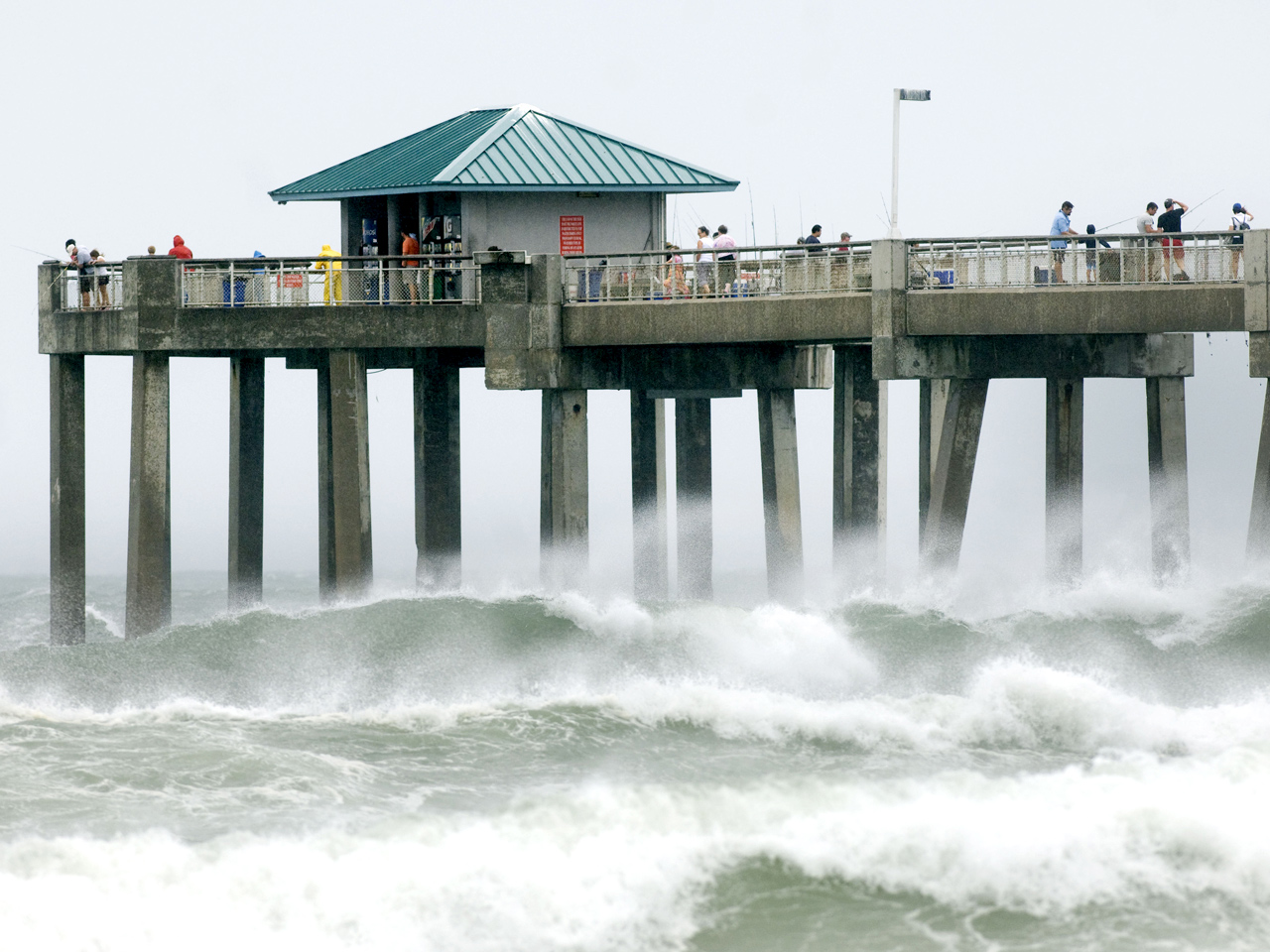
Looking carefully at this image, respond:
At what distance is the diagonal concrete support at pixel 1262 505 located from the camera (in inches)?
1184

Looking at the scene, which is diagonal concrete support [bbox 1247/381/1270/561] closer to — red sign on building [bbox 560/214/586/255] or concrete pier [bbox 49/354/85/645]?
red sign on building [bbox 560/214/586/255]

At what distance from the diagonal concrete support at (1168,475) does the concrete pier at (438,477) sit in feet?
36.3

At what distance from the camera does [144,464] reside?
107ft

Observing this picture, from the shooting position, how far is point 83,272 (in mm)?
34625

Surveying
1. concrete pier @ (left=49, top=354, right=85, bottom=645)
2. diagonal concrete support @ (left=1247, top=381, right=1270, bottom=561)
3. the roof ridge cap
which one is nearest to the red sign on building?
the roof ridge cap

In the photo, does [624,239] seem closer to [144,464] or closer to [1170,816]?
[144,464]

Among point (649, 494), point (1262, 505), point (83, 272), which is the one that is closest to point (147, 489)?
point (83, 272)

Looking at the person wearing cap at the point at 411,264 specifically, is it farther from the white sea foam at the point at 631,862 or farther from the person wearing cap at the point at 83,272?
the white sea foam at the point at 631,862

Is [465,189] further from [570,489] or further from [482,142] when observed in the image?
[570,489]

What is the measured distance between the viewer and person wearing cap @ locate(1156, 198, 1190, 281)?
95.2 feet

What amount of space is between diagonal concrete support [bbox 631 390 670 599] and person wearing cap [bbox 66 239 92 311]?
9449mm

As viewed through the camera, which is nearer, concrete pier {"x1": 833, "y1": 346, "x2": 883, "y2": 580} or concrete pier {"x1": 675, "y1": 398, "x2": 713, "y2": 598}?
concrete pier {"x1": 833, "y1": 346, "x2": 883, "y2": 580}

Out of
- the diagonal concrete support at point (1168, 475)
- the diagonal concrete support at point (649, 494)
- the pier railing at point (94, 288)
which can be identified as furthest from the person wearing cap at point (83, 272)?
the diagonal concrete support at point (1168, 475)

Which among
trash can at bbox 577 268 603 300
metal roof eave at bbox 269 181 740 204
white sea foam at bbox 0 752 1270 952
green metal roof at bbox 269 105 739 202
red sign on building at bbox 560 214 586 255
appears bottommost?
white sea foam at bbox 0 752 1270 952
